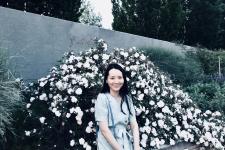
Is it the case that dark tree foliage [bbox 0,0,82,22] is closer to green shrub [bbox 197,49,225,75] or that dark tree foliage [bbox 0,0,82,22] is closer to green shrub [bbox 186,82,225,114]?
green shrub [bbox 186,82,225,114]

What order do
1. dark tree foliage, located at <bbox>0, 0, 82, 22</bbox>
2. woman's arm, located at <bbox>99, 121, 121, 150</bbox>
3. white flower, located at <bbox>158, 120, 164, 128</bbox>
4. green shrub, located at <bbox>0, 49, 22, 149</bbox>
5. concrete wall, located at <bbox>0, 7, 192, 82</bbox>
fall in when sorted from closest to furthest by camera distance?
woman's arm, located at <bbox>99, 121, 121, 150</bbox>, green shrub, located at <bbox>0, 49, 22, 149</bbox>, white flower, located at <bbox>158, 120, 164, 128</bbox>, concrete wall, located at <bbox>0, 7, 192, 82</bbox>, dark tree foliage, located at <bbox>0, 0, 82, 22</bbox>

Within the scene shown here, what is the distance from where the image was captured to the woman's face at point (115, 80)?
3.10 metres

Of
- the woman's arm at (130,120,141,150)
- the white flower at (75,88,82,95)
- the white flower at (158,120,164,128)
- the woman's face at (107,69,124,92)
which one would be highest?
the woman's face at (107,69,124,92)

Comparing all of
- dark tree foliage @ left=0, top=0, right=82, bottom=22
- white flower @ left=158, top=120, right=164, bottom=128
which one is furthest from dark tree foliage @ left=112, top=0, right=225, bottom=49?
white flower @ left=158, top=120, right=164, bottom=128

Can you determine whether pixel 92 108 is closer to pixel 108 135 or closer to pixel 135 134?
pixel 135 134

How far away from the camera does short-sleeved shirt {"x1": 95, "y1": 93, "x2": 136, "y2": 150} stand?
2.99m

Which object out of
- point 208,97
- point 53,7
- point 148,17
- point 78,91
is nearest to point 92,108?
point 78,91

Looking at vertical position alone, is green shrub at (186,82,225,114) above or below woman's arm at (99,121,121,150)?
below

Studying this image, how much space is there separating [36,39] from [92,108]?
230cm

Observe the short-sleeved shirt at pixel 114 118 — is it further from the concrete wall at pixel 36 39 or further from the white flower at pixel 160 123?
the concrete wall at pixel 36 39

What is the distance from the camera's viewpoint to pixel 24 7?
873 cm

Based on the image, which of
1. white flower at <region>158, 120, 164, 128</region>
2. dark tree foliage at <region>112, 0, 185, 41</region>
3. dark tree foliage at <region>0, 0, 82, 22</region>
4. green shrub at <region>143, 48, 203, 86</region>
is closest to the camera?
white flower at <region>158, 120, 164, 128</region>

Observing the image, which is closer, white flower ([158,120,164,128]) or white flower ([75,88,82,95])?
white flower ([75,88,82,95])

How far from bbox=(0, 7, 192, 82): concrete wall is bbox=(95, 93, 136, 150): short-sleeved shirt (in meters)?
2.53
